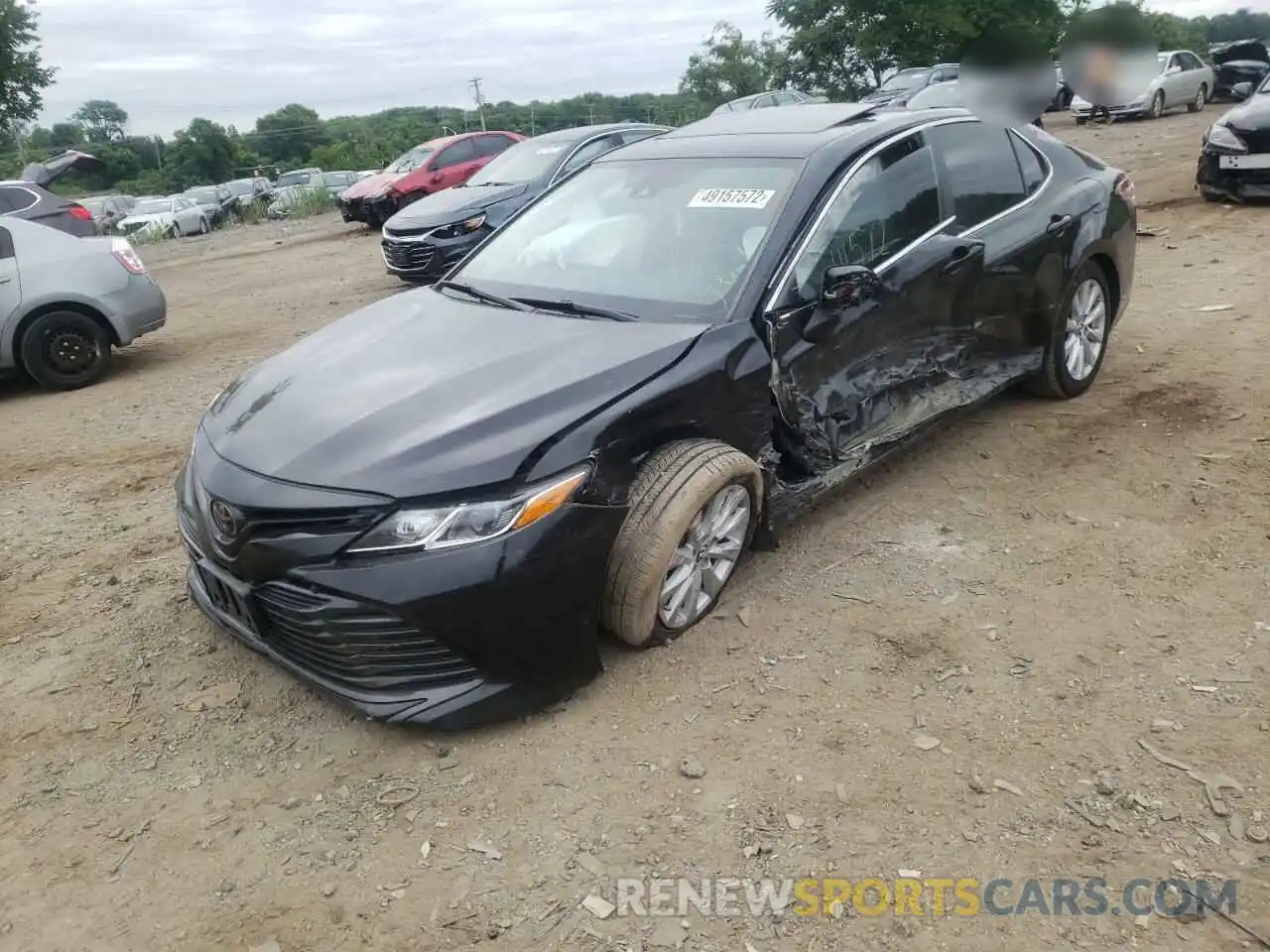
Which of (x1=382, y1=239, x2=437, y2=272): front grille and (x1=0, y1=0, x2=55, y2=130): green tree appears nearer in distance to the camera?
(x1=382, y1=239, x2=437, y2=272): front grille

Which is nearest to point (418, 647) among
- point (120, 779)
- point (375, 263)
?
point (120, 779)

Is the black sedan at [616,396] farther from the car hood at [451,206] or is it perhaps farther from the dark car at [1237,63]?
the dark car at [1237,63]

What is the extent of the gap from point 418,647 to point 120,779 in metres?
1.01

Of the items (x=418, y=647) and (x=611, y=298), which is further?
(x=611, y=298)

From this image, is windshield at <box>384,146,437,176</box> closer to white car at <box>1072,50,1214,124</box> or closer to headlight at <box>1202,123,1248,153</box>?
headlight at <box>1202,123,1248,153</box>

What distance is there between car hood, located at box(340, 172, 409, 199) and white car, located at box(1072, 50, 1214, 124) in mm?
13551

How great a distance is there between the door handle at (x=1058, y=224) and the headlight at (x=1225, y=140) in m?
6.34

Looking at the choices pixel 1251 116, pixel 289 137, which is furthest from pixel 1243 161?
pixel 289 137

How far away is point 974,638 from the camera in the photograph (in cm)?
325

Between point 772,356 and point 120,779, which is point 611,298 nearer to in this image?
point 772,356

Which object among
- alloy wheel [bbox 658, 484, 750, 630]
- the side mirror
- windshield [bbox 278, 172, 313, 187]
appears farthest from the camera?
windshield [bbox 278, 172, 313, 187]

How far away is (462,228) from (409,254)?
2.09 ft

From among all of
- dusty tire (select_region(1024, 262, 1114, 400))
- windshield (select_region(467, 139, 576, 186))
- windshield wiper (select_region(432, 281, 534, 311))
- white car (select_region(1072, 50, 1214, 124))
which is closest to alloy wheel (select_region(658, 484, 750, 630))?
windshield wiper (select_region(432, 281, 534, 311))

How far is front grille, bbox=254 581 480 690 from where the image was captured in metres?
2.68
